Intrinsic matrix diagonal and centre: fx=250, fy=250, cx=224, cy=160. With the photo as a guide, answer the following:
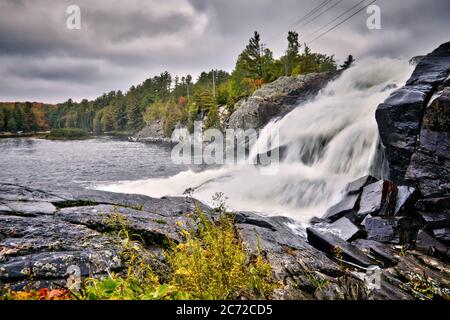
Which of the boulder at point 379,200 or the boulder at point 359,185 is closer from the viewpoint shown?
the boulder at point 379,200

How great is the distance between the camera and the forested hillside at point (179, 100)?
39812 mm

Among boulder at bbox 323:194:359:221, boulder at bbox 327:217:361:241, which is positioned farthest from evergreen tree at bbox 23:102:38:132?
boulder at bbox 327:217:361:241

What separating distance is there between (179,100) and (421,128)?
279 ft

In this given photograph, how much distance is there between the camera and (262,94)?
90.6 ft

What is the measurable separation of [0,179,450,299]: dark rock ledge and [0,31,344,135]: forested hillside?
3115cm

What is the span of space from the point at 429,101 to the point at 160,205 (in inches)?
354

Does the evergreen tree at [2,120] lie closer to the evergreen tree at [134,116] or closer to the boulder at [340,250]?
the evergreen tree at [134,116]

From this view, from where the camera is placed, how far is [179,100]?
3445 inches

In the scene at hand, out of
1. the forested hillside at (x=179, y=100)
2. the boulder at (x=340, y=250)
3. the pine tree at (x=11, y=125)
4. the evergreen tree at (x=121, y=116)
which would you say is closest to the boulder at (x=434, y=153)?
the boulder at (x=340, y=250)

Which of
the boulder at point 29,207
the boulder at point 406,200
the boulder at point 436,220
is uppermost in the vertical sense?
the boulder at point 29,207

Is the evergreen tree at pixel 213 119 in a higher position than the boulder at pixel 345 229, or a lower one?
higher

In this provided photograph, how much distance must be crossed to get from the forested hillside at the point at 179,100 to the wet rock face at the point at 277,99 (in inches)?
311

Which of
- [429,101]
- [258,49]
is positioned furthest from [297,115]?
[258,49]
